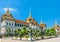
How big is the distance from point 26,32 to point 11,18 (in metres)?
27.5

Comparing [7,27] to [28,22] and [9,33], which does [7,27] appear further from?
[28,22]

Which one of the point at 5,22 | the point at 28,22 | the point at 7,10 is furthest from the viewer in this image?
the point at 28,22

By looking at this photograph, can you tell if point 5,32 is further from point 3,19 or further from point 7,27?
point 3,19

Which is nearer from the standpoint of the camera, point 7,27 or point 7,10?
point 7,27

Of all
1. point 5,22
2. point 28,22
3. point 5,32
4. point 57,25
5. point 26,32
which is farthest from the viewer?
point 57,25

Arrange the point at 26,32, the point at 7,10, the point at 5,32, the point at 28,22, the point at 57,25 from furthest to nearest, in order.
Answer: the point at 57,25 < the point at 28,22 < the point at 7,10 < the point at 5,32 < the point at 26,32

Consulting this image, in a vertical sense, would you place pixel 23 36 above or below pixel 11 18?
below

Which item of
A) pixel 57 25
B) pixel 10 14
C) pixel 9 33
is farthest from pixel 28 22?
pixel 57 25

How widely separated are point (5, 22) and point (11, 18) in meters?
4.32

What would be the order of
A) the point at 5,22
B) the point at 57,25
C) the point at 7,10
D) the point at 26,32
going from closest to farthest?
the point at 26,32
the point at 5,22
the point at 7,10
the point at 57,25

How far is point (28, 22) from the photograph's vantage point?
9706 centimetres

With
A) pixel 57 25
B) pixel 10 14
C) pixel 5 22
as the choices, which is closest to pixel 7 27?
pixel 5 22

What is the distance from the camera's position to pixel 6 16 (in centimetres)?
8394

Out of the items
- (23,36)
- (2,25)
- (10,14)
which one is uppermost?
(10,14)
